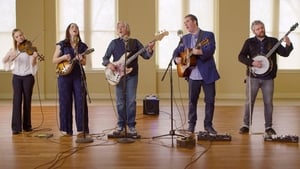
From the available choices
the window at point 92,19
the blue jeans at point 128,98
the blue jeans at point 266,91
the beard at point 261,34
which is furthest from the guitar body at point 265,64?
the window at point 92,19

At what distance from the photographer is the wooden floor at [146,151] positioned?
4.38 metres

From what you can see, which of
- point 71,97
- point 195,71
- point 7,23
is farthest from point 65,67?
point 7,23

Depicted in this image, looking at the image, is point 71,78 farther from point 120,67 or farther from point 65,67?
point 120,67

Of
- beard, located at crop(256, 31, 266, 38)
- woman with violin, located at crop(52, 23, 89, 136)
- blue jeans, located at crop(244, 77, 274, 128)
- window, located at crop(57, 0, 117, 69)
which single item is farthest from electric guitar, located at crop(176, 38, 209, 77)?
window, located at crop(57, 0, 117, 69)

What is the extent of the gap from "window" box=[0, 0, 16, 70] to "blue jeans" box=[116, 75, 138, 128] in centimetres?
621

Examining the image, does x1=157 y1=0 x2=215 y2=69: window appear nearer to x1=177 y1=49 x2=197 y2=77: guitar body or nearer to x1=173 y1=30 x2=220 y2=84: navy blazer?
x1=177 y1=49 x2=197 y2=77: guitar body

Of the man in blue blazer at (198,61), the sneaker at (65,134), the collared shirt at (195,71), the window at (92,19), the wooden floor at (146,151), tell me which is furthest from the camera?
the window at (92,19)

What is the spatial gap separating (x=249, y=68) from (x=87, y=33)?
604 cm

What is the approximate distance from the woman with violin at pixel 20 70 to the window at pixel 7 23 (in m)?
5.35

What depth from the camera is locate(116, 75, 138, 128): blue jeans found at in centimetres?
559

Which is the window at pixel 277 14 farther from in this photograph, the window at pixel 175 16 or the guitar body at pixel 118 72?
the guitar body at pixel 118 72

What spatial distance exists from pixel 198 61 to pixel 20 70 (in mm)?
2339

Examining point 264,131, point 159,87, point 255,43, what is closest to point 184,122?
point 264,131

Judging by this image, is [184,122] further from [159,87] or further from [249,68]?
[159,87]
